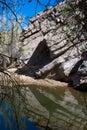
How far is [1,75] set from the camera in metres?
3.23

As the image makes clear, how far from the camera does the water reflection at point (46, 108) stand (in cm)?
316

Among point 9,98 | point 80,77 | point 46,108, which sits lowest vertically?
point 46,108

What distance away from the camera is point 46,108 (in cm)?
1594

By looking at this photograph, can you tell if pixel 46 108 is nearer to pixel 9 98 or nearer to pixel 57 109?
pixel 57 109

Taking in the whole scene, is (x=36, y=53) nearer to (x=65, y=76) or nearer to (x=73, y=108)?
(x=65, y=76)

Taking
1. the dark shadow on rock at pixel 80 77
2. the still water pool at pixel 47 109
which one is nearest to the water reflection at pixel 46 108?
the still water pool at pixel 47 109

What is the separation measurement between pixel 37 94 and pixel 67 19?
13.8 metres

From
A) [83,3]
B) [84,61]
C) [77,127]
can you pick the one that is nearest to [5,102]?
[83,3]

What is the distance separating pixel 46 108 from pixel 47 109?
0.24 metres

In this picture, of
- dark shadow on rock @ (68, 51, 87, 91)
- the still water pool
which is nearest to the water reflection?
the still water pool

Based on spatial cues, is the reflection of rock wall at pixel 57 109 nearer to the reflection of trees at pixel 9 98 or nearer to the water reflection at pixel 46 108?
the water reflection at pixel 46 108

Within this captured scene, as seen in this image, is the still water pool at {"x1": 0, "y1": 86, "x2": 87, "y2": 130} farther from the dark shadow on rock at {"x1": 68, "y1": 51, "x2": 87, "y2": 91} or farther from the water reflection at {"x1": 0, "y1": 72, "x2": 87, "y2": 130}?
the dark shadow on rock at {"x1": 68, "y1": 51, "x2": 87, "y2": 91}

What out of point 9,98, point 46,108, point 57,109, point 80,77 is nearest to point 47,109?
point 46,108

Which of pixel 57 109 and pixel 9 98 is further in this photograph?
pixel 57 109
